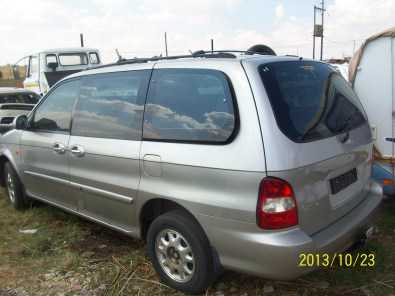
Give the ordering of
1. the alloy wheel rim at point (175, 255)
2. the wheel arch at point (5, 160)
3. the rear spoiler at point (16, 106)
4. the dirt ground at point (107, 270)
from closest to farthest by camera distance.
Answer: the alloy wheel rim at point (175, 255) < the dirt ground at point (107, 270) < the wheel arch at point (5, 160) < the rear spoiler at point (16, 106)

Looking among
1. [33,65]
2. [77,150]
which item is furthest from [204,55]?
[33,65]

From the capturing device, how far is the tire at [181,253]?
2.89 meters

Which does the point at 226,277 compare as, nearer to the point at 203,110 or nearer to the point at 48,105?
the point at 203,110

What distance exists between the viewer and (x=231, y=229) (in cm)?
265

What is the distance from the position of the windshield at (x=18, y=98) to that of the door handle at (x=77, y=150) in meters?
5.06

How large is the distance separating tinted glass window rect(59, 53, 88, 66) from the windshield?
4.18 metres

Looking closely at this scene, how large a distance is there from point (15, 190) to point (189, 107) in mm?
3340

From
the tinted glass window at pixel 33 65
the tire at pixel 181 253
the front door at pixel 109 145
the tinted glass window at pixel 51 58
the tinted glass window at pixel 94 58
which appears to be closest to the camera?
the tire at pixel 181 253

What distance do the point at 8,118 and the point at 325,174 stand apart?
603 cm

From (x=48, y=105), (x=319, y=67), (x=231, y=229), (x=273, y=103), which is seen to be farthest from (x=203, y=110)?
(x=48, y=105)

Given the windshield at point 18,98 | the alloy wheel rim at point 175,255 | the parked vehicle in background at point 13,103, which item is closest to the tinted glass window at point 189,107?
the alloy wheel rim at point 175,255

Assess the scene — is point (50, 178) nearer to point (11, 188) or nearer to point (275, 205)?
point (11, 188)

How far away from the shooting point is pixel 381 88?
4402mm

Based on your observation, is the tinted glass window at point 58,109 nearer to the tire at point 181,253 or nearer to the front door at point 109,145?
the front door at point 109,145
